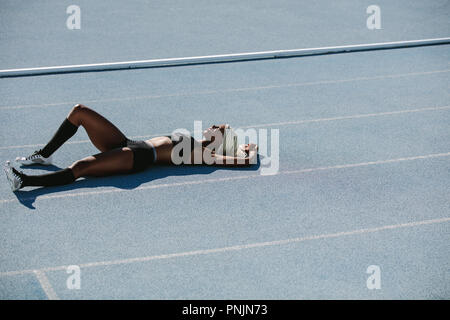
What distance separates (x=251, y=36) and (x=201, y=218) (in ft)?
24.4

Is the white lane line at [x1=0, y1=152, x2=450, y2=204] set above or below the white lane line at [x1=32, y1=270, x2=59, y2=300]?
above

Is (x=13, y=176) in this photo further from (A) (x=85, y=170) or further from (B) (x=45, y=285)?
(B) (x=45, y=285)

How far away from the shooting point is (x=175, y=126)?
298 inches

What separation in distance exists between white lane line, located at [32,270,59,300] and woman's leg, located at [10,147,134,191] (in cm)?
137

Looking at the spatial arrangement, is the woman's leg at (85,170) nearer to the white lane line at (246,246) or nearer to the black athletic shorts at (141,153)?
the black athletic shorts at (141,153)

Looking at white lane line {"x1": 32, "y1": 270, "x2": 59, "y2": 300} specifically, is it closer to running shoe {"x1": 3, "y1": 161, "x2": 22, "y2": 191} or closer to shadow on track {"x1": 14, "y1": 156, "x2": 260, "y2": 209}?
shadow on track {"x1": 14, "y1": 156, "x2": 260, "y2": 209}

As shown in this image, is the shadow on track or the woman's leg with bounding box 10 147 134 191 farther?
the shadow on track

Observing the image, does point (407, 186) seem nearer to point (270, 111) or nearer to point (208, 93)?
point (270, 111)

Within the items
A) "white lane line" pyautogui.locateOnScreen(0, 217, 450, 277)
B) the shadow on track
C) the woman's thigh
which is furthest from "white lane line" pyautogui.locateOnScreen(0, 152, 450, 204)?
"white lane line" pyautogui.locateOnScreen(0, 217, 450, 277)

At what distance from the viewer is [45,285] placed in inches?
170

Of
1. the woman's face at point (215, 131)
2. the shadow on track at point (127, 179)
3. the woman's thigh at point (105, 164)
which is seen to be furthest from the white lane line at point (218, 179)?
the woman's face at point (215, 131)

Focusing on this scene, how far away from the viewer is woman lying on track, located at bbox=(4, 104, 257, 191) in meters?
5.77

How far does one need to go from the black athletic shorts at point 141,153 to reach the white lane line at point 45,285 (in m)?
1.80

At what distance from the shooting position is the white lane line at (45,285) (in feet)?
13.8
